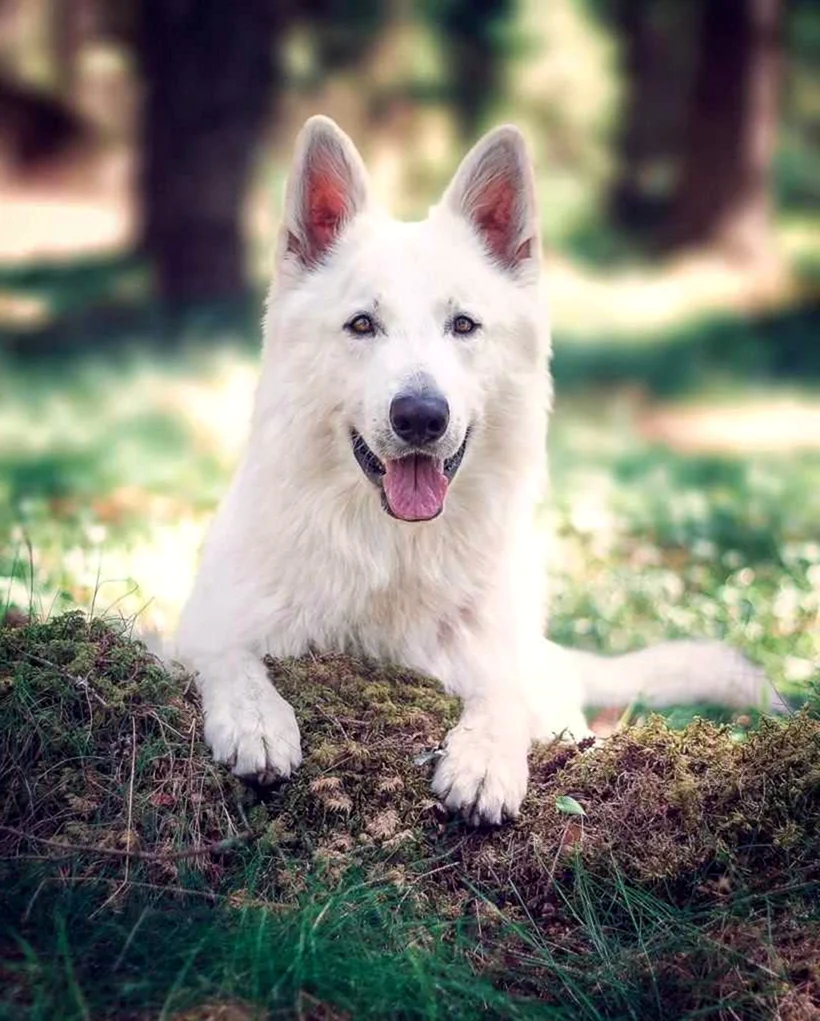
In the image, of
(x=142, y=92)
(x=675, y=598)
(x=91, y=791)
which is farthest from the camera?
(x=142, y=92)

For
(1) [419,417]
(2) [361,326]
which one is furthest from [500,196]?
(1) [419,417]

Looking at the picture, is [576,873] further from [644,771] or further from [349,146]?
[349,146]

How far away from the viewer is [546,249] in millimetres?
15586

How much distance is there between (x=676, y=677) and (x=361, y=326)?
5.88 ft

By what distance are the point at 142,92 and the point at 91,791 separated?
10.2m

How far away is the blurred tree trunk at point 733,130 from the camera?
1327cm

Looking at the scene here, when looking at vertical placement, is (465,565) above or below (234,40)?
below

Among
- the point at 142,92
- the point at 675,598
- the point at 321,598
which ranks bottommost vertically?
the point at 675,598

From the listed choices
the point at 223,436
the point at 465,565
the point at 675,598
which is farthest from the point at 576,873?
the point at 223,436

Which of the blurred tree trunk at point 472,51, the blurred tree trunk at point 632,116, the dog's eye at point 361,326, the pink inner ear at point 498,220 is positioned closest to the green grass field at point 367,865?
the dog's eye at point 361,326

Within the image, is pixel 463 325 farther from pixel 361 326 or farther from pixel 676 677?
pixel 676 677

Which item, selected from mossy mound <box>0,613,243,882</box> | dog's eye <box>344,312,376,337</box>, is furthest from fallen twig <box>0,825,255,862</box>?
dog's eye <box>344,312,376,337</box>

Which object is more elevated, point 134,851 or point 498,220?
point 498,220

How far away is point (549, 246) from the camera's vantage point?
15.8m
